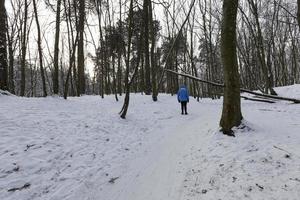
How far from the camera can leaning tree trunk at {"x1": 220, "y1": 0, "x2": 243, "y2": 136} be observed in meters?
7.05

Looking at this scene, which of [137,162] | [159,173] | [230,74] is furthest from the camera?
[230,74]

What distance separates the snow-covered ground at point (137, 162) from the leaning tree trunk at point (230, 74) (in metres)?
0.42

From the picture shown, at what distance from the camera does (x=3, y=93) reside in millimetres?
10711

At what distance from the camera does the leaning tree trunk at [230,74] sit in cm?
705

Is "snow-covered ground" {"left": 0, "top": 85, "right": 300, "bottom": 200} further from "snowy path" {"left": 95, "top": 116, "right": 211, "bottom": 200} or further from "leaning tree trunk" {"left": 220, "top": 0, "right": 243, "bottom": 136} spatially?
"leaning tree trunk" {"left": 220, "top": 0, "right": 243, "bottom": 136}

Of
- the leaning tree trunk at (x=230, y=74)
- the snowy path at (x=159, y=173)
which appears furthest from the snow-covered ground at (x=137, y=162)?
the leaning tree trunk at (x=230, y=74)

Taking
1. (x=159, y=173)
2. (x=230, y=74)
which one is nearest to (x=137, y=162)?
(x=159, y=173)

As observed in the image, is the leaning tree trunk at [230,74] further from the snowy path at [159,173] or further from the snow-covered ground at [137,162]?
the snowy path at [159,173]

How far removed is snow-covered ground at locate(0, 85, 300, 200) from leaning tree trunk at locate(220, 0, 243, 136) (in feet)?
1.37

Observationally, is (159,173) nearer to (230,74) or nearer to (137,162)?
(137,162)

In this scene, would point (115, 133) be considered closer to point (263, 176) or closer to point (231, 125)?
point (231, 125)

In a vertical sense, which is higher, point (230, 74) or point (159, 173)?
point (230, 74)

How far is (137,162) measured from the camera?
683 centimetres

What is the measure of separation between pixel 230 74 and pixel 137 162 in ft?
11.9
